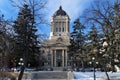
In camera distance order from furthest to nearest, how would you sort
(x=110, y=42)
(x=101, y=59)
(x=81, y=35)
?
1. (x=81, y=35)
2. (x=101, y=59)
3. (x=110, y=42)

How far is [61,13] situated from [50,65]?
2497 cm

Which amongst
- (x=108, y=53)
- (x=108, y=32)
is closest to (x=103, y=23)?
(x=108, y=32)

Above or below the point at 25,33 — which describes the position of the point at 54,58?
above

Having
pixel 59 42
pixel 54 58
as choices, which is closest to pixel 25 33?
pixel 59 42

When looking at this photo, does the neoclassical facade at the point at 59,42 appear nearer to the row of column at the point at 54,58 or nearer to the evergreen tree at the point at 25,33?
the row of column at the point at 54,58

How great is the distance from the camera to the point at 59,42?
415 feet

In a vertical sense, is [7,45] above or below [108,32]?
below

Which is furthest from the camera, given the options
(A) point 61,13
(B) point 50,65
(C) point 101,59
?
(A) point 61,13

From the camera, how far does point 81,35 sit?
3433 inches

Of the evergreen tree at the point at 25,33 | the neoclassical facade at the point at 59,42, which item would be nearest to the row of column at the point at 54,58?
the neoclassical facade at the point at 59,42

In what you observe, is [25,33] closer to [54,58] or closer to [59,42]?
[59,42]

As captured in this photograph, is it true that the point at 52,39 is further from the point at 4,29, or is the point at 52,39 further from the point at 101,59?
the point at 4,29

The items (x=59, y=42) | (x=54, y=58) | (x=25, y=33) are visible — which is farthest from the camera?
(x=54, y=58)

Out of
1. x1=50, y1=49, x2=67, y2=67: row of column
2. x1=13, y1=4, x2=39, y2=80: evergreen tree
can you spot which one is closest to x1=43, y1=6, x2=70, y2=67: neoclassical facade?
x1=50, y1=49, x2=67, y2=67: row of column
